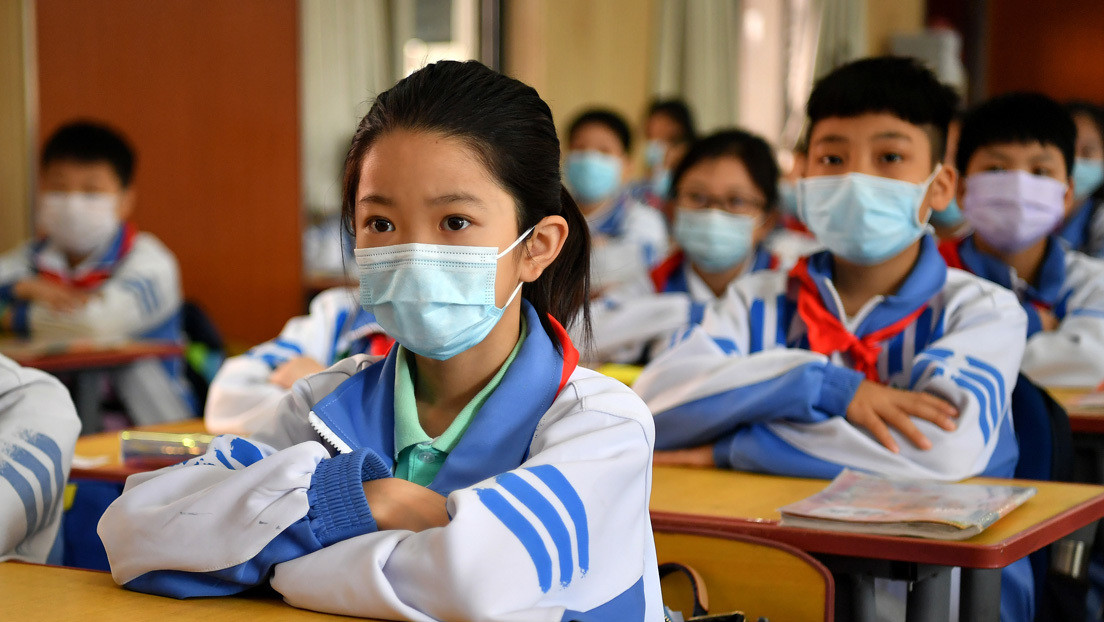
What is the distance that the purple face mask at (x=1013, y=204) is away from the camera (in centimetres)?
302

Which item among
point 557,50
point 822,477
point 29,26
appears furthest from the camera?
point 557,50

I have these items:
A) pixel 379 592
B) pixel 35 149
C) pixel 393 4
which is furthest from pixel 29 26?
pixel 379 592

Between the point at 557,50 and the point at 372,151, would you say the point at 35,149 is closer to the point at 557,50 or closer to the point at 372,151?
the point at 557,50

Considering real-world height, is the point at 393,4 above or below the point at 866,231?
above

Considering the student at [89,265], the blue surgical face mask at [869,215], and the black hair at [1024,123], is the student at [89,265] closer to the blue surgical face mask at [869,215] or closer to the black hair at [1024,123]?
the blue surgical face mask at [869,215]

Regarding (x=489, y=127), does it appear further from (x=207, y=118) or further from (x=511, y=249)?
(x=207, y=118)

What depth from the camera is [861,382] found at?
2068mm

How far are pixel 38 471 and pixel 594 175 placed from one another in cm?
461

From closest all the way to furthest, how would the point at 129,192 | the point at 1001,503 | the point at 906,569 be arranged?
the point at 906,569, the point at 1001,503, the point at 129,192

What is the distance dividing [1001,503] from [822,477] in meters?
0.43

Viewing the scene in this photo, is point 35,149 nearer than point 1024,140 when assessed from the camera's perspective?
No

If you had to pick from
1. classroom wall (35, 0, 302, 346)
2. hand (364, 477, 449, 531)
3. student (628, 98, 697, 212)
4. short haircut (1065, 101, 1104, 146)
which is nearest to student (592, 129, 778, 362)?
short haircut (1065, 101, 1104, 146)

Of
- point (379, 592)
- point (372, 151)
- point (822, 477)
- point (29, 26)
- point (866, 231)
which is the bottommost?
point (822, 477)

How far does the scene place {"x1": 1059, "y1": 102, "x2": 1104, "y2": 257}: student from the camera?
409 cm
